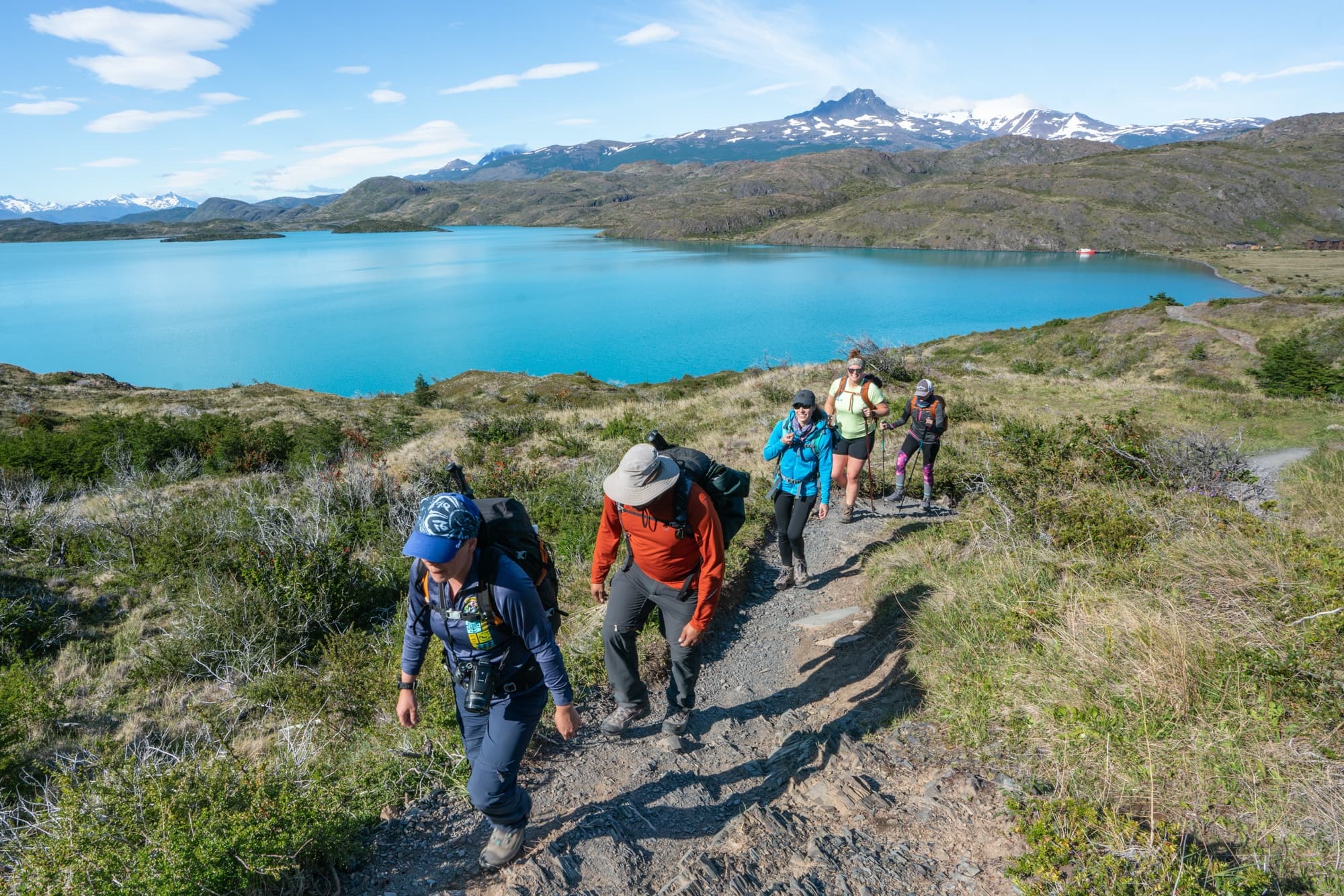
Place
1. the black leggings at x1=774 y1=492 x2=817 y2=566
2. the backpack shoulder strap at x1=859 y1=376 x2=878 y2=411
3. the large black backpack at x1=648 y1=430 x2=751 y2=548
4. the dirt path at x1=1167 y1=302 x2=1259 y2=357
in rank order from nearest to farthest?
the large black backpack at x1=648 y1=430 x2=751 y2=548 → the black leggings at x1=774 y1=492 x2=817 y2=566 → the backpack shoulder strap at x1=859 y1=376 x2=878 y2=411 → the dirt path at x1=1167 y1=302 x2=1259 y2=357

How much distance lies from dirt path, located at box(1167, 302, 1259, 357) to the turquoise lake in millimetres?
14154

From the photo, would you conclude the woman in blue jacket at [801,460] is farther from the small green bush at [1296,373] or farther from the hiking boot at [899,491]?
the small green bush at [1296,373]

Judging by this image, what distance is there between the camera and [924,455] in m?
8.05

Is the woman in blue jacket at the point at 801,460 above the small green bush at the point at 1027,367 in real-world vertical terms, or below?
above

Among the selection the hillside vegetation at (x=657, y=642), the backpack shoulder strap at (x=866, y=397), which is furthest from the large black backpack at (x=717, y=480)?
the backpack shoulder strap at (x=866, y=397)

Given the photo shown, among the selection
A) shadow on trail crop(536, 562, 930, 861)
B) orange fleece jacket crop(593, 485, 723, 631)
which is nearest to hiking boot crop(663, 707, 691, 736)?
shadow on trail crop(536, 562, 930, 861)

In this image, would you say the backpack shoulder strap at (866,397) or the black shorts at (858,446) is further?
the black shorts at (858,446)

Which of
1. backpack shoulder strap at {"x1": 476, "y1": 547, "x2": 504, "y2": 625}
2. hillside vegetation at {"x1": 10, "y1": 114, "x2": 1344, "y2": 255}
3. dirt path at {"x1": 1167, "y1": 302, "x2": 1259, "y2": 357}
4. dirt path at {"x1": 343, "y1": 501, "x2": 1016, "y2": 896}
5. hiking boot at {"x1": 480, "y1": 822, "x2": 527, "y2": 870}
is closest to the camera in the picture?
backpack shoulder strap at {"x1": 476, "y1": 547, "x2": 504, "y2": 625}

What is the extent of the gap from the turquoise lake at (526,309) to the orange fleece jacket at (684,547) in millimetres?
33534

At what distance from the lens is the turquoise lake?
47.1 m

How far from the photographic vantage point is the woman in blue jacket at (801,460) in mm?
5562

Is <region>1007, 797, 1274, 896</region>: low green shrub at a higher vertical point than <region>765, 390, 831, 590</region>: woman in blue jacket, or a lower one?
lower

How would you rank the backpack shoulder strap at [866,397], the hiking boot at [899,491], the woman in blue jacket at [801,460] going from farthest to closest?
the hiking boot at [899,491] → the backpack shoulder strap at [866,397] → the woman in blue jacket at [801,460]

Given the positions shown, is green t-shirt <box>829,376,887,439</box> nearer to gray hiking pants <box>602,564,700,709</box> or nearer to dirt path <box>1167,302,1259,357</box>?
gray hiking pants <box>602,564,700,709</box>
